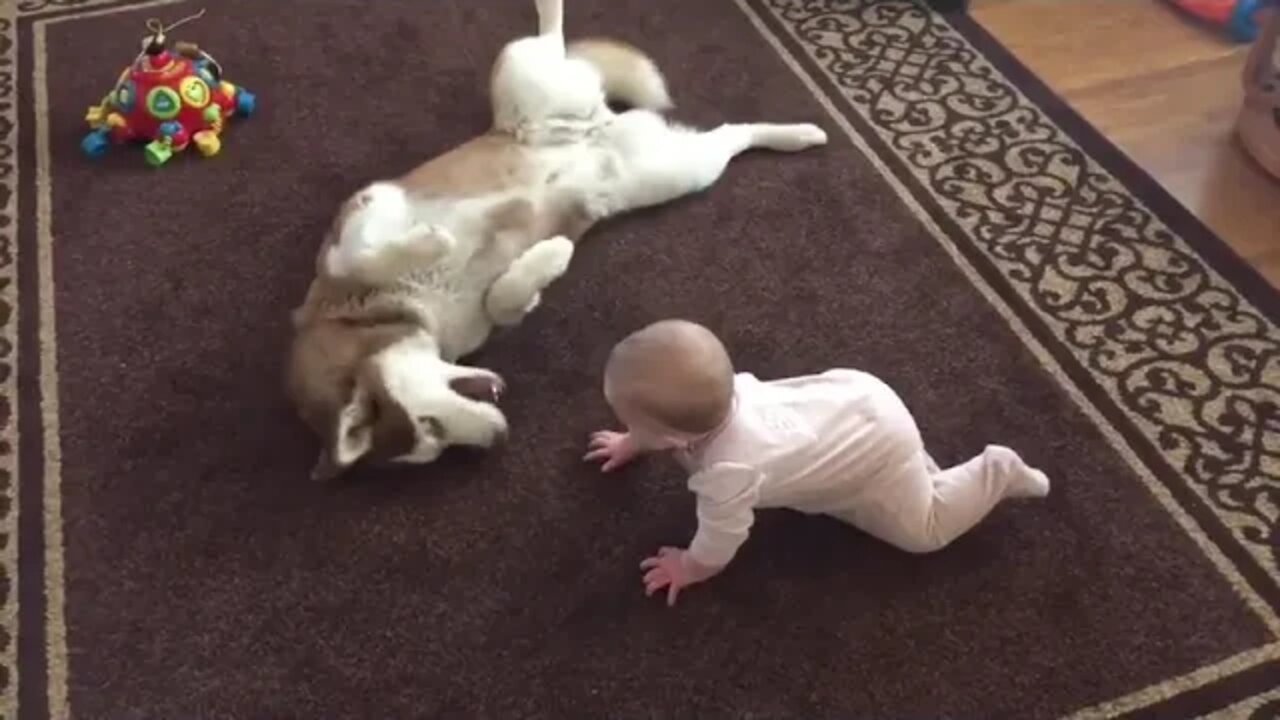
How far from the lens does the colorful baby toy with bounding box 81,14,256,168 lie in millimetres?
2158

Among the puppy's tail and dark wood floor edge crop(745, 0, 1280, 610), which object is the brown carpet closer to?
dark wood floor edge crop(745, 0, 1280, 610)

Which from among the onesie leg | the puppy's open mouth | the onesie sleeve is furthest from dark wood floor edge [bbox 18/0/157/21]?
the onesie leg

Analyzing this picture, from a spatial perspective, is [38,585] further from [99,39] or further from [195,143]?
[99,39]

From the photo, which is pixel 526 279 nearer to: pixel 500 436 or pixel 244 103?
pixel 500 436

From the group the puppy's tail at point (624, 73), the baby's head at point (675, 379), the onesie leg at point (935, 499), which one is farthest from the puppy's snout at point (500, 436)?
the puppy's tail at point (624, 73)

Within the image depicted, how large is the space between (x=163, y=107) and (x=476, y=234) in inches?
27.3

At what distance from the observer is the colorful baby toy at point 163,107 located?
2158 millimetres

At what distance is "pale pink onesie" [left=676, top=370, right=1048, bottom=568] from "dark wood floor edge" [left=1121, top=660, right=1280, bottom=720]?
0.97 ft

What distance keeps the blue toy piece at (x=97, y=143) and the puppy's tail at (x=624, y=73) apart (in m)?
0.83

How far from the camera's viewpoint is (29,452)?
1.74m

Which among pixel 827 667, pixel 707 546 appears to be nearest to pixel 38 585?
pixel 707 546

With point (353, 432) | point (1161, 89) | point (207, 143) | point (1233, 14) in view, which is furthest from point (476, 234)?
point (1233, 14)

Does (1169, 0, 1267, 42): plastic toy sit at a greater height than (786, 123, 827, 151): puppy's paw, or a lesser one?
greater

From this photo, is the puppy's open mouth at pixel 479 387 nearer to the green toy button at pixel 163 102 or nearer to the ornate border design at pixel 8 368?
the ornate border design at pixel 8 368
